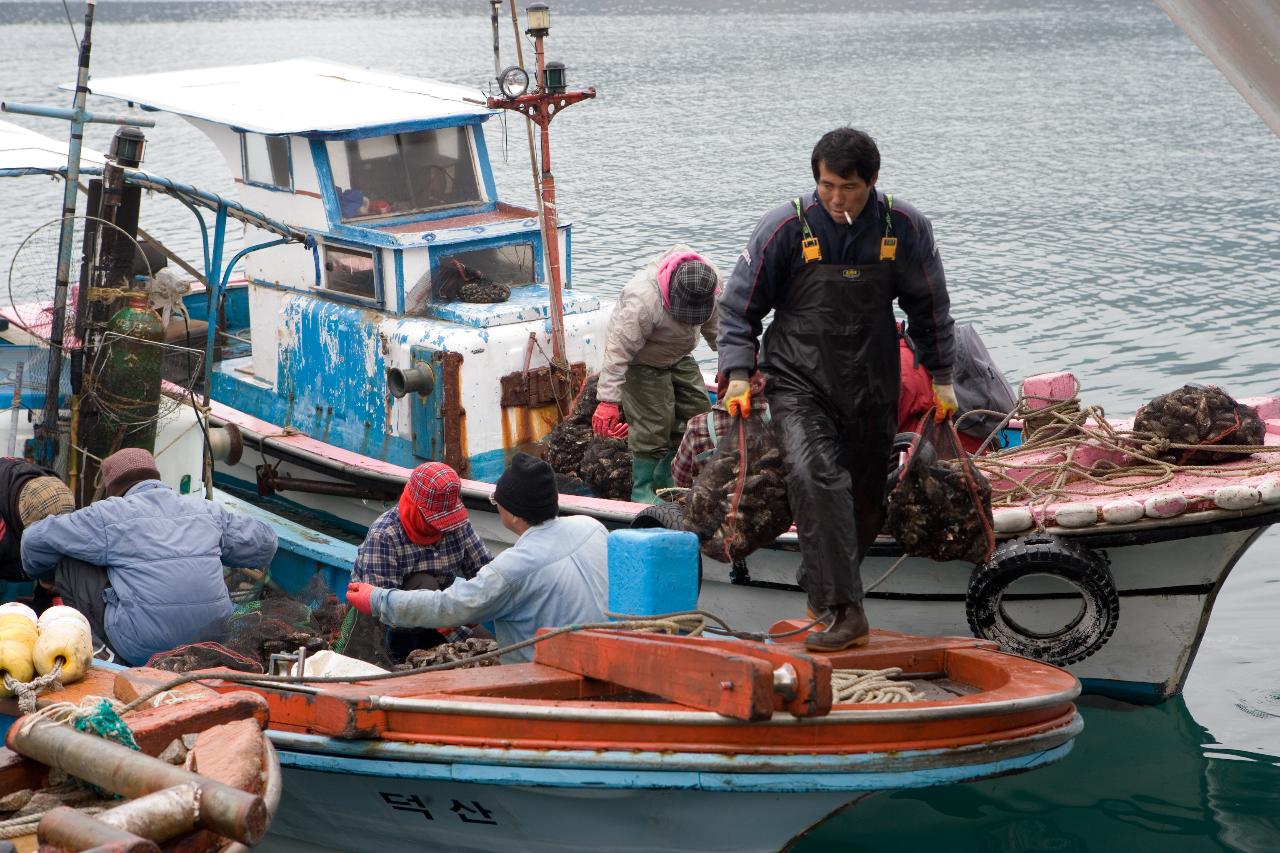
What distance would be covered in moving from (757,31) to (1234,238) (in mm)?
34458

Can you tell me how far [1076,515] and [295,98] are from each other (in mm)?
5527

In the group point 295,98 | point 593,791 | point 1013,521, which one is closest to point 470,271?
point 295,98

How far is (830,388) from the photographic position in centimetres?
541

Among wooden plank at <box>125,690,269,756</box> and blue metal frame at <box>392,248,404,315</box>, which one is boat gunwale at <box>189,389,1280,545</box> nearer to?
blue metal frame at <box>392,248,404,315</box>

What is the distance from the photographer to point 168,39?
5331cm

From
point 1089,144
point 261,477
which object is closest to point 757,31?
point 1089,144

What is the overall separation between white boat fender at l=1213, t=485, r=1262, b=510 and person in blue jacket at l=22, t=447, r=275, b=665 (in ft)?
14.3

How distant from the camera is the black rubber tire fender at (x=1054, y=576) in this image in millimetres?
6715

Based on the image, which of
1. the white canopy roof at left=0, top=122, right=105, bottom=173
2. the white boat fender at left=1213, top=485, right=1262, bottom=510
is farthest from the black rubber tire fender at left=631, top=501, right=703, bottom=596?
the white canopy roof at left=0, top=122, right=105, bottom=173

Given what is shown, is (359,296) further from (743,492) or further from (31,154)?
(743,492)

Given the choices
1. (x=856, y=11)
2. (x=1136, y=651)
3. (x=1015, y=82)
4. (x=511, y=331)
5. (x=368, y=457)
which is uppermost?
(x=856, y=11)

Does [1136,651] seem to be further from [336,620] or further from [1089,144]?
[1089,144]

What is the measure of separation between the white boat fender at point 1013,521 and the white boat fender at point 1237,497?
794mm

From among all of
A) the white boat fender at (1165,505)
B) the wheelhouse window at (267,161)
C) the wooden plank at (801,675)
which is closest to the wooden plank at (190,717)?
the wooden plank at (801,675)
